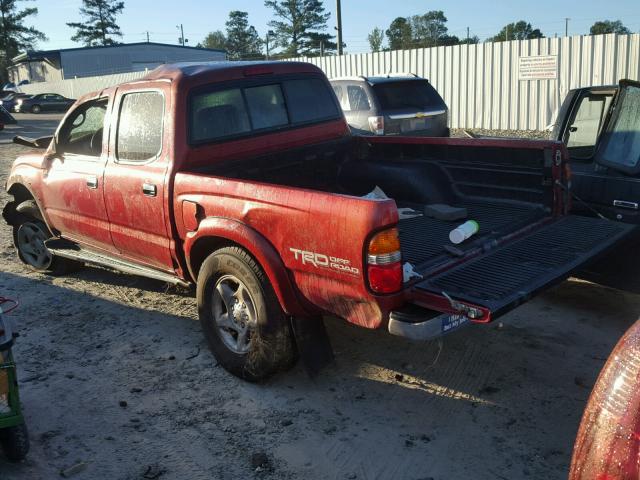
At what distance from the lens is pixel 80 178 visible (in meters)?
5.68

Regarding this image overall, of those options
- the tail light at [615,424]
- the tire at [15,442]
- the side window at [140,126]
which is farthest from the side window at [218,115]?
the tail light at [615,424]

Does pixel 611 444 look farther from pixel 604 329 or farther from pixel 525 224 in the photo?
pixel 604 329

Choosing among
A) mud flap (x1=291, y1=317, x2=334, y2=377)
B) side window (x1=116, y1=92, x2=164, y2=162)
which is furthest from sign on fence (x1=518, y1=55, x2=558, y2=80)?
mud flap (x1=291, y1=317, x2=334, y2=377)

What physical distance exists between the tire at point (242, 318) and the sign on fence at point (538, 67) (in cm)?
1484

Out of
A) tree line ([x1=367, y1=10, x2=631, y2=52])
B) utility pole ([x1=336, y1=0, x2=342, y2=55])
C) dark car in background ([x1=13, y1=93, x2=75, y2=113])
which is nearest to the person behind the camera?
utility pole ([x1=336, y1=0, x2=342, y2=55])

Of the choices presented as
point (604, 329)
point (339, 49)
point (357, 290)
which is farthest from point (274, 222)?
point (339, 49)

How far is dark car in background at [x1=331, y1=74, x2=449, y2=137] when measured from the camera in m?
11.0

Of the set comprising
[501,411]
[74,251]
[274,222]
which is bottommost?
[501,411]

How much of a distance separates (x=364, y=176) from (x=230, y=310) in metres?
1.96

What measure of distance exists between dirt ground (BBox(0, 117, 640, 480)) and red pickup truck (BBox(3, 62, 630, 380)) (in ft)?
1.27

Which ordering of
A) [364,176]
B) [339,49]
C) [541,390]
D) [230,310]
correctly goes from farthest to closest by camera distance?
[339,49], [364,176], [230,310], [541,390]

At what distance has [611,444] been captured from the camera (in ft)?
6.15

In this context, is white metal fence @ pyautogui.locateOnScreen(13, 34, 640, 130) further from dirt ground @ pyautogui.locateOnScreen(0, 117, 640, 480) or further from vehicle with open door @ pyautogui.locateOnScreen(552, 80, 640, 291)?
dirt ground @ pyautogui.locateOnScreen(0, 117, 640, 480)

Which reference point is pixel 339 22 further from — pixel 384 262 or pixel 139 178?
pixel 384 262
